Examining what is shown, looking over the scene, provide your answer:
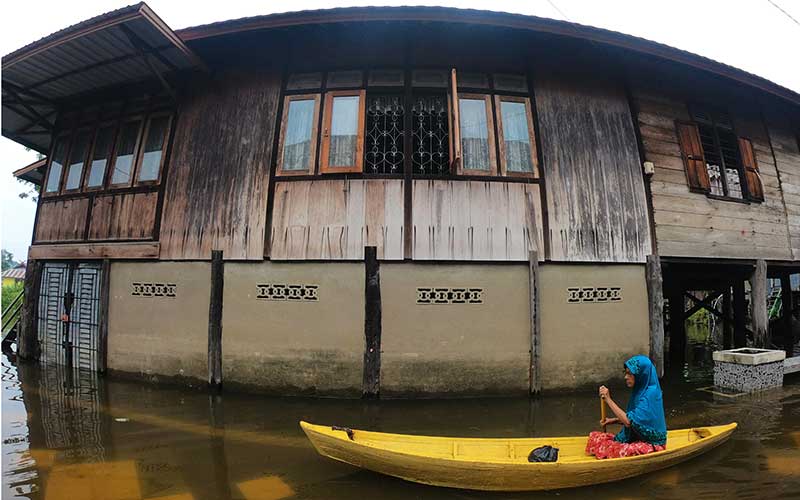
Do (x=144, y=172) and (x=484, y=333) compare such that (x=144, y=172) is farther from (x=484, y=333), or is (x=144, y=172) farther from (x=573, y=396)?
(x=573, y=396)

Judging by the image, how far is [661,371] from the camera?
9000 mm

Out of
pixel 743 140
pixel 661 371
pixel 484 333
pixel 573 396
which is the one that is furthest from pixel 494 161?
pixel 743 140

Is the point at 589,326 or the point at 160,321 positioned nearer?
the point at 589,326

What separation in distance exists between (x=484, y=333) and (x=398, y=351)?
1.59 meters

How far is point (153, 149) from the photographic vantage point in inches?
394

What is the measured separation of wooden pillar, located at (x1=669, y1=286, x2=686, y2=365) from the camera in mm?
13008

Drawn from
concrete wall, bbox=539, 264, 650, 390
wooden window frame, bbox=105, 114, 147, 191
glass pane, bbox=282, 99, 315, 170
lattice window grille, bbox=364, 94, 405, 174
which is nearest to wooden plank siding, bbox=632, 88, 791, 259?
concrete wall, bbox=539, 264, 650, 390

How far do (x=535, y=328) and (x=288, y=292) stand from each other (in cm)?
456

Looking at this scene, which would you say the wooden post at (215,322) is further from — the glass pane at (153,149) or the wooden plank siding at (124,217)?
the glass pane at (153,149)

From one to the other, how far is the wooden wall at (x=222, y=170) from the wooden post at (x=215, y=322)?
0.29 m

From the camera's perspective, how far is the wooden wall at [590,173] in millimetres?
8625

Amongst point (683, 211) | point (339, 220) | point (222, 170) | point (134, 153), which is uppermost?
point (134, 153)

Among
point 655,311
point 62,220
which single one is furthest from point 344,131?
point 62,220

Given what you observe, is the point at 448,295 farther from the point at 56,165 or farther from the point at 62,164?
the point at 56,165
